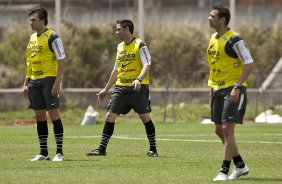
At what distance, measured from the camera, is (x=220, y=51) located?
13.6 m

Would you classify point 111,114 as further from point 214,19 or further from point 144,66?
point 214,19

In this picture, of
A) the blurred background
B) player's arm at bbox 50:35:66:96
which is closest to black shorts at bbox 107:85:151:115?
player's arm at bbox 50:35:66:96

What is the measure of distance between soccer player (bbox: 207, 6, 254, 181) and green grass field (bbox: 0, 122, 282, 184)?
44cm

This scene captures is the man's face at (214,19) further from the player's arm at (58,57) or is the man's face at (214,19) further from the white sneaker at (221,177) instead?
the player's arm at (58,57)

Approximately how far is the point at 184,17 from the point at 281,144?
26.2 meters

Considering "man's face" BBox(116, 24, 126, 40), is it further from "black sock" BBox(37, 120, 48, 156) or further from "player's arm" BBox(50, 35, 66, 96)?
"black sock" BBox(37, 120, 48, 156)

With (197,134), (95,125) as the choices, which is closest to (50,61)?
(197,134)

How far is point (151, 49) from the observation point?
4209 centimetres

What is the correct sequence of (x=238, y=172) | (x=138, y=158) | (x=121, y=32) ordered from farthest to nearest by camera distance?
1. (x=121, y=32)
2. (x=138, y=158)
3. (x=238, y=172)

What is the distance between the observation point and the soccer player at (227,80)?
43.8 ft

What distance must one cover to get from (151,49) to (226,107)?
28.7 m

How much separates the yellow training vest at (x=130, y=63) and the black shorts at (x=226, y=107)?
13.6 ft

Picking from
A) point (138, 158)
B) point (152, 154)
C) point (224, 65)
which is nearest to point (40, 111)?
point (138, 158)

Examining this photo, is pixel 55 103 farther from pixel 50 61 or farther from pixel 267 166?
pixel 267 166
